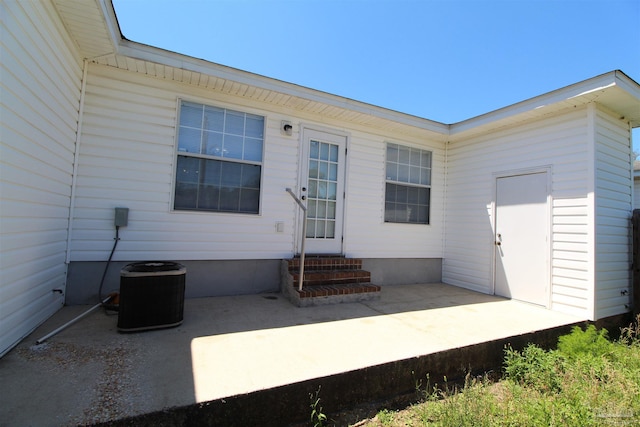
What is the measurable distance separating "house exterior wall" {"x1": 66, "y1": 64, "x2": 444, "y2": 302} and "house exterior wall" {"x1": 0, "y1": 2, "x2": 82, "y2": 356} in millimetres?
227

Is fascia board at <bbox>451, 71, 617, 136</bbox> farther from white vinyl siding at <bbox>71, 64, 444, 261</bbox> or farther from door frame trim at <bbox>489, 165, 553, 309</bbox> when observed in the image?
white vinyl siding at <bbox>71, 64, 444, 261</bbox>

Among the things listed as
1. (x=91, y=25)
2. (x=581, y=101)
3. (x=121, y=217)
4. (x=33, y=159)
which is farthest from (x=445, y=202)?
(x=33, y=159)

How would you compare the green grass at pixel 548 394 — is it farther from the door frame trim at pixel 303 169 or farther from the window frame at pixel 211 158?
the window frame at pixel 211 158

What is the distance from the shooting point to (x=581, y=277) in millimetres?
3705

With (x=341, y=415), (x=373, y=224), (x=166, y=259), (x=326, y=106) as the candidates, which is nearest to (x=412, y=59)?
(x=326, y=106)

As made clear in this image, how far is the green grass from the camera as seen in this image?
74.3 inches

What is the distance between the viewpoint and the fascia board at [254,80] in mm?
3156

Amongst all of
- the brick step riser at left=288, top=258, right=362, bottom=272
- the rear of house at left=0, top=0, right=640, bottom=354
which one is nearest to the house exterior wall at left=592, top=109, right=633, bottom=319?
the rear of house at left=0, top=0, right=640, bottom=354

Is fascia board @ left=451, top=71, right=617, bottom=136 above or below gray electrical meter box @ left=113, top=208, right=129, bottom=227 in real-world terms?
above

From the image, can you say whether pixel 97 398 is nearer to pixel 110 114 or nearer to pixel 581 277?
pixel 110 114

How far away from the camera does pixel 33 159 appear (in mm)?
2309

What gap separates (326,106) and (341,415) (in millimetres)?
3764

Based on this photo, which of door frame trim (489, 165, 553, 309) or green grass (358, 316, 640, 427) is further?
door frame trim (489, 165, 553, 309)

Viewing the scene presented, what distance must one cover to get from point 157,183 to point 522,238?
5.29 meters
